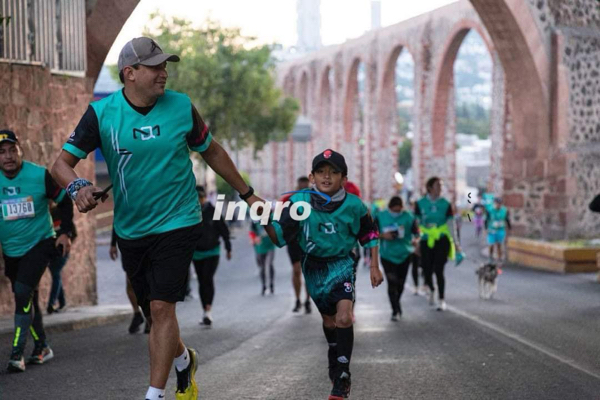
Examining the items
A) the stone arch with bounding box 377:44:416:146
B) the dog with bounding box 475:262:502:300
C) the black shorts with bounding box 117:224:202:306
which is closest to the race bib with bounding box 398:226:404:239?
the dog with bounding box 475:262:502:300

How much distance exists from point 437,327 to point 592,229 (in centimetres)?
1426

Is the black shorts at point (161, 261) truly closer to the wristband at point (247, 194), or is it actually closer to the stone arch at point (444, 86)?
the wristband at point (247, 194)

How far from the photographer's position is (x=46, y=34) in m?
11.8

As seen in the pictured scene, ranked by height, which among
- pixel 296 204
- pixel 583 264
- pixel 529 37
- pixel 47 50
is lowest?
pixel 583 264

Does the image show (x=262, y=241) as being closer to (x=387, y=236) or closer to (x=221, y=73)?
(x=387, y=236)

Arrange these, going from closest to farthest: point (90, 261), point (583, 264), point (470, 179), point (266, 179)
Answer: point (90, 261)
point (583, 264)
point (470, 179)
point (266, 179)

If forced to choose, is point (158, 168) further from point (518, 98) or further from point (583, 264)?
point (518, 98)

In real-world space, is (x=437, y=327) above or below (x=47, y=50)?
below

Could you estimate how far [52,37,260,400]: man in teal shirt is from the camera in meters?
4.80

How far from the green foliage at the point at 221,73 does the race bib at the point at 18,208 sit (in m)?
34.6

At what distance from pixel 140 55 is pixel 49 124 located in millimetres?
7361

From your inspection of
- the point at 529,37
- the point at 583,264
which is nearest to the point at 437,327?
the point at 583,264

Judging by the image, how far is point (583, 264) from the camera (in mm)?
20203

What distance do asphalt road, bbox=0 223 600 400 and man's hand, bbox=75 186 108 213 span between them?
6.32ft
